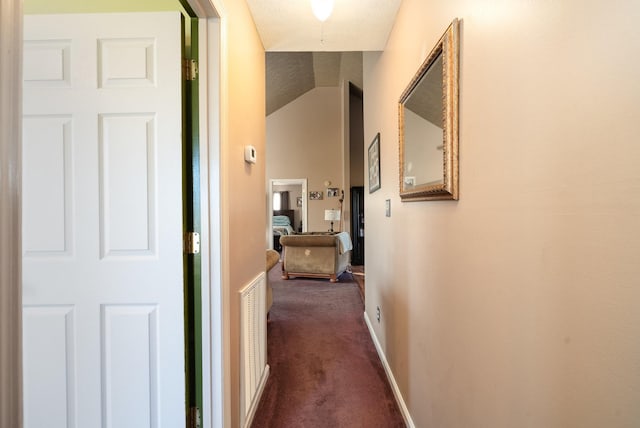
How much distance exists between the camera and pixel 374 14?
184cm

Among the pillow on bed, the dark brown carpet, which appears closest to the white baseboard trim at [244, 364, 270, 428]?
the dark brown carpet

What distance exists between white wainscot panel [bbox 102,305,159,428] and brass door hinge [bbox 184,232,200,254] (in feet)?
0.90

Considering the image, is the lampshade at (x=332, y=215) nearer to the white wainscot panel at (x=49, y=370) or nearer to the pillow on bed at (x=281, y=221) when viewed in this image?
the pillow on bed at (x=281, y=221)

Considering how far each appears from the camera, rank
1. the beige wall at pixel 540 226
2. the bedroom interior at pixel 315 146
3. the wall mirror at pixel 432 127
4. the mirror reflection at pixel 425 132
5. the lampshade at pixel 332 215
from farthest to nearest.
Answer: the bedroom interior at pixel 315 146 < the lampshade at pixel 332 215 < the mirror reflection at pixel 425 132 < the wall mirror at pixel 432 127 < the beige wall at pixel 540 226

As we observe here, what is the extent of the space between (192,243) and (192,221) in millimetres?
96

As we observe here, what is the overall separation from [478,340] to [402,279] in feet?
2.72

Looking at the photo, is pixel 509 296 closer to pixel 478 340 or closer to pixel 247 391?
pixel 478 340

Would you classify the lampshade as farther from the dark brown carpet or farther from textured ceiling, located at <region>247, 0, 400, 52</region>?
textured ceiling, located at <region>247, 0, 400, 52</region>

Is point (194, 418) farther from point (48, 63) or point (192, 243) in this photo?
point (48, 63)

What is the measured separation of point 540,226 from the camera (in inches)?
25.1

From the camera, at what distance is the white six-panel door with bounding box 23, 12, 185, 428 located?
1.19 m

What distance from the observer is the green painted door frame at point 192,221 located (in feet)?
4.10

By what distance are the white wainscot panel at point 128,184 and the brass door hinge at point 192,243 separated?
0.13m

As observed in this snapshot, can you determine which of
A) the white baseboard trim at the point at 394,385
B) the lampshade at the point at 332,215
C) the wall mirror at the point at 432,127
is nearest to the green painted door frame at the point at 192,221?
the wall mirror at the point at 432,127
